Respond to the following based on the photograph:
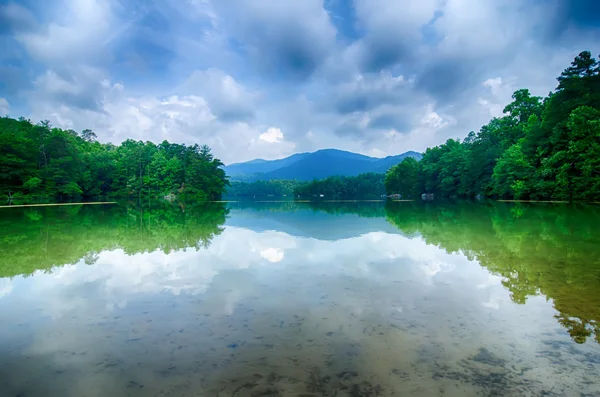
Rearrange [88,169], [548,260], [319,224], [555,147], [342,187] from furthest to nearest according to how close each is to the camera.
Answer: [342,187] < [88,169] < [555,147] < [319,224] < [548,260]

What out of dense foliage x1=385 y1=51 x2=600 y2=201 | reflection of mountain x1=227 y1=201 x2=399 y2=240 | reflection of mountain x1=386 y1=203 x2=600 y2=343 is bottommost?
reflection of mountain x1=227 y1=201 x2=399 y2=240

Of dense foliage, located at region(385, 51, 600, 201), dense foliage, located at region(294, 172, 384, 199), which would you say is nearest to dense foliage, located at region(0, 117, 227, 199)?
dense foliage, located at region(385, 51, 600, 201)

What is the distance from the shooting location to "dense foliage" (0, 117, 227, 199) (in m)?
46.4

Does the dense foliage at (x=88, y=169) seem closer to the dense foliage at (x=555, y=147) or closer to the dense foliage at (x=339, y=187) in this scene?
the dense foliage at (x=555, y=147)

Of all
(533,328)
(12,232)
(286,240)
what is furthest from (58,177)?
(533,328)

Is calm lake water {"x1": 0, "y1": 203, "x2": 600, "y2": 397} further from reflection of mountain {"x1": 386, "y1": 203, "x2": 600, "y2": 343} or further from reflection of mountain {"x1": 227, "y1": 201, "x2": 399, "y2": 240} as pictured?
reflection of mountain {"x1": 227, "y1": 201, "x2": 399, "y2": 240}

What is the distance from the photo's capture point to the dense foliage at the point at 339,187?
5330 inches

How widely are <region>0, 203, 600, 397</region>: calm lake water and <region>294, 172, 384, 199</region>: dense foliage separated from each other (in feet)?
396

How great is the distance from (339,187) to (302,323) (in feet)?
435

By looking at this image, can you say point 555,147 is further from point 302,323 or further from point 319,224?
point 302,323

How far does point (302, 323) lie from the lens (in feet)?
16.0

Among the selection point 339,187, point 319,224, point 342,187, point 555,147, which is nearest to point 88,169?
point 319,224

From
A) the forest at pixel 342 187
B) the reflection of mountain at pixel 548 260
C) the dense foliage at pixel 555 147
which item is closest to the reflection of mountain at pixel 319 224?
the reflection of mountain at pixel 548 260

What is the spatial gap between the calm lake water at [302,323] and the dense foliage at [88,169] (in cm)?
4684
